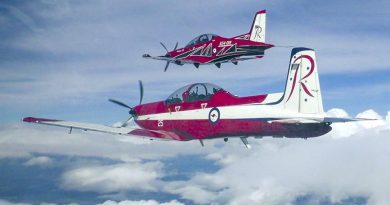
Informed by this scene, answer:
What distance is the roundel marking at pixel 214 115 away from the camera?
651 inches

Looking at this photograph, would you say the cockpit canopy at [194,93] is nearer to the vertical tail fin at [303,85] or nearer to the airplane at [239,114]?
the airplane at [239,114]

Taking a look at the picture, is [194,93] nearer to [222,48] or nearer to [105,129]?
[105,129]

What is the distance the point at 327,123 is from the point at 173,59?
1855 cm

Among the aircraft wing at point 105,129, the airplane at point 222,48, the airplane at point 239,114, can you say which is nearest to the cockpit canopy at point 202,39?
the airplane at point 222,48

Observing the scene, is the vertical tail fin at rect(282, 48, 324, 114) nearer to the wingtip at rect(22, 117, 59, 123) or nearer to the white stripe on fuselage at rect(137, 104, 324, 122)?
the white stripe on fuselage at rect(137, 104, 324, 122)

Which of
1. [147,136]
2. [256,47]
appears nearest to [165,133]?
[147,136]

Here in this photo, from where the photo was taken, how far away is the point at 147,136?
18062 millimetres

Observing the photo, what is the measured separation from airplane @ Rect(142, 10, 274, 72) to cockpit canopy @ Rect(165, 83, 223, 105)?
30.8 ft

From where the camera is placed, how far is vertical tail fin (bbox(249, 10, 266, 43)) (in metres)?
29.1

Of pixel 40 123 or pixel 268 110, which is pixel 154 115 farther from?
pixel 268 110

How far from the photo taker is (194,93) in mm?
17797

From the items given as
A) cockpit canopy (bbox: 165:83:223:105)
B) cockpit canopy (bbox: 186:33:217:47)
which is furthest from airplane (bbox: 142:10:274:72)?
cockpit canopy (bbox: 165:83:223:105)

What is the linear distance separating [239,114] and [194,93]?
2.92 meters

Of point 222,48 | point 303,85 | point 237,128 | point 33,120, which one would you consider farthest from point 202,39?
point 303,85
